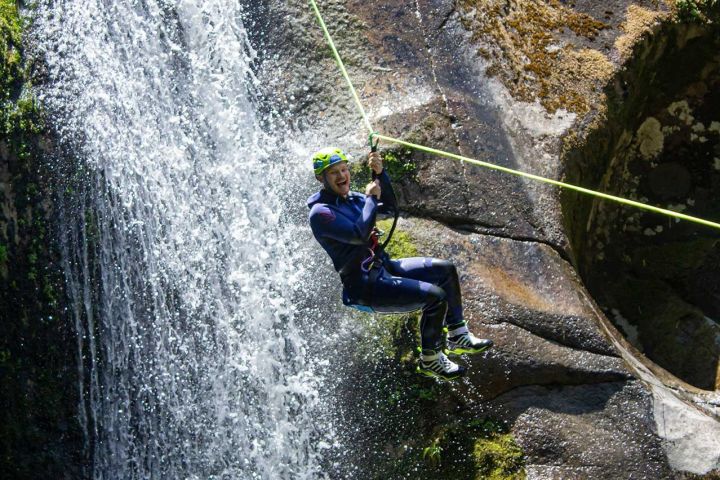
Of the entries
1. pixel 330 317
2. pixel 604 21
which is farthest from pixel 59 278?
pixel 604 21

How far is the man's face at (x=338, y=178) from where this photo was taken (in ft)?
22.0

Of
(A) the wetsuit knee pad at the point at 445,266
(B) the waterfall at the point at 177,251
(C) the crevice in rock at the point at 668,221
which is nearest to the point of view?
(A) the wetsuit knee pad at the point at 445,266

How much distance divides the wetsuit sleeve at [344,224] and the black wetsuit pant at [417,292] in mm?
403

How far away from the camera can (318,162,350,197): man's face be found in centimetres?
670

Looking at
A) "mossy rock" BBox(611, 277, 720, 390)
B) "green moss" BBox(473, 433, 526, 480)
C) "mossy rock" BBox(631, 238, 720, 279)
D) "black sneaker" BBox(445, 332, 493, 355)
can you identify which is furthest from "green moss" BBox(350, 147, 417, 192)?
"mossy rock" BBox(631, 238, 720, 279)

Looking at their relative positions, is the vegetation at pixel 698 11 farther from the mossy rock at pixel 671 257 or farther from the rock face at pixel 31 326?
the rock face at pixel 31 326

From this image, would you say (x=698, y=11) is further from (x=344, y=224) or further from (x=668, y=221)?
(x=344, y=224)

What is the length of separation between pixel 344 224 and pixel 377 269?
55 centimetres

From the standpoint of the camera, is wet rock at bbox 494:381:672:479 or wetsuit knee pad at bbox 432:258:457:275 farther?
wet rock at bbox 494:381:672:479

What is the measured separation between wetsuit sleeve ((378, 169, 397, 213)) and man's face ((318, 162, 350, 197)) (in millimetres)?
272

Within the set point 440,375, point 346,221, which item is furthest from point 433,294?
point 346,221

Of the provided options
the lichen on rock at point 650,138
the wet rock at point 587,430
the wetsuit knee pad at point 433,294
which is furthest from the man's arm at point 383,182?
the lichen on rock at point 650,138

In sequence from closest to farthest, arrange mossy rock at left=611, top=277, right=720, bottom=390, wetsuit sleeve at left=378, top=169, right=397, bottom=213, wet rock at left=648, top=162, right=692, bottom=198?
wetsuit sleeve at left=378, top=169, right=397, bottom=213
mossy rock at left=611, top=277, right=720, bottom=390
wet rock at left=648, top=162, right=692, bottom=198

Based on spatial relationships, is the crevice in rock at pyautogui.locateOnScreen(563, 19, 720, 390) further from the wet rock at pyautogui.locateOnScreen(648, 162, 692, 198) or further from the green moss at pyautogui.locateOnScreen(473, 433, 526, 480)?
the green moss at pyautogui.locateOnScreen(473, 433, 526, 480)
